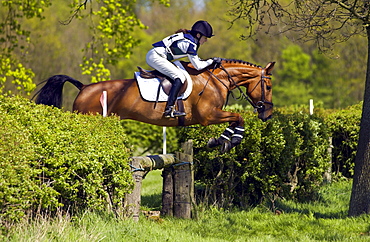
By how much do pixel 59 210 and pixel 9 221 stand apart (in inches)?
35.0

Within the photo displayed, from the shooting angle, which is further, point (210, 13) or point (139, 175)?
point (210, 13)

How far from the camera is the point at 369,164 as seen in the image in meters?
8.03

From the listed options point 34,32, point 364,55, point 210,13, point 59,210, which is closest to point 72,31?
point 34,32

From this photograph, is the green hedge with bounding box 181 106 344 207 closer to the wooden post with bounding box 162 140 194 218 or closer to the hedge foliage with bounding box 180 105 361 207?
the hedge foliage with bounding box 180 105 361 207

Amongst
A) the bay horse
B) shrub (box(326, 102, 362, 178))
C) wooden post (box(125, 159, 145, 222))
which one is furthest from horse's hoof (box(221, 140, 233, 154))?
shrub (box(326, 102, 362, 178))

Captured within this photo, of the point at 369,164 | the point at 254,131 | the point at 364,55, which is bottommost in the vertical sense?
the point at 369,164

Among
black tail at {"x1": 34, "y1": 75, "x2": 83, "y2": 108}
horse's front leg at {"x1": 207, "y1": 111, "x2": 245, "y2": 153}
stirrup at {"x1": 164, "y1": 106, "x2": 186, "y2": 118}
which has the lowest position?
horse's front leg at {"x1": 207, "y1": 111, "x2": 245, "y2": 153}

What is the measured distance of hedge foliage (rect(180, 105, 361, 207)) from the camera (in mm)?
8953

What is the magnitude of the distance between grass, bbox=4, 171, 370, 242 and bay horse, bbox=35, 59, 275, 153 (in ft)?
3.83

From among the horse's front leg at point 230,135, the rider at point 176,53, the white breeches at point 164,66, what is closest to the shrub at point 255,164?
the horse's front leg at point 230,135

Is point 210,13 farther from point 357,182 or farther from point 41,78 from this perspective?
point 357,182

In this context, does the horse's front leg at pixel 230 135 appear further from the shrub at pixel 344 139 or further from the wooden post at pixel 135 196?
the shrub at pixel 344 139

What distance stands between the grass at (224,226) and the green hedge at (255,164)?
31 centimetres

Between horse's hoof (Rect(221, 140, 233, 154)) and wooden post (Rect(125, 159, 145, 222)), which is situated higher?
horse's hoof (Rect(221, 140, 233, 154))
